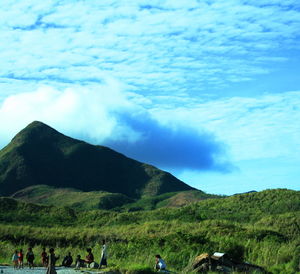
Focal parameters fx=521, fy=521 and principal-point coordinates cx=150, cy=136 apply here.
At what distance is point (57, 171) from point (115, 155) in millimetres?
22553

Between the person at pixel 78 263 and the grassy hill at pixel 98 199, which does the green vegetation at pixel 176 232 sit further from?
Result: the grassy hill at pixel 98 199

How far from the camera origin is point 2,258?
26.9m

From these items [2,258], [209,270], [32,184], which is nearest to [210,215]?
[2,258]

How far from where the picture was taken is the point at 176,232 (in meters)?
32.0

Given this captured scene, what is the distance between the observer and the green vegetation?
24094 mm

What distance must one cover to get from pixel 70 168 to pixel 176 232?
314ft

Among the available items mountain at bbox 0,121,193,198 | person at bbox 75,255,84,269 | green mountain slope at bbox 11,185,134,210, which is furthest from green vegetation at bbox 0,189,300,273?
mountain at bbox 0,121,193,198

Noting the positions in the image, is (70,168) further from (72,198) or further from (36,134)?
(72,198)

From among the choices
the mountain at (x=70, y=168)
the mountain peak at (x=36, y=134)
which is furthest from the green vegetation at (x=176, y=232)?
the mountain peak at (x=36, y=134)

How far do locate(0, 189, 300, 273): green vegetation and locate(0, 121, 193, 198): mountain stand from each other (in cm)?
4673

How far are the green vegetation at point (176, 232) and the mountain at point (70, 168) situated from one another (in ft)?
153

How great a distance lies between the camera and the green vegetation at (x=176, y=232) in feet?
79.0

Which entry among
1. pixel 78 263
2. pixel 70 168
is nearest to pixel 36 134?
pixel 70 168

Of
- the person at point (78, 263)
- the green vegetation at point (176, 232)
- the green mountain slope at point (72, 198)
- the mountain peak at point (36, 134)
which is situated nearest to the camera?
the person at point (78, 263)
